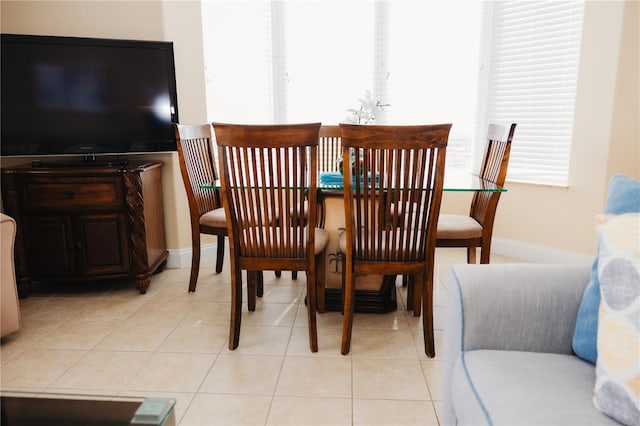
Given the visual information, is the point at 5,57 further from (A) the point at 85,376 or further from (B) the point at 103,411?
(B) the point at 103,411

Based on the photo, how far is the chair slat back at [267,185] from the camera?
6.66 ft

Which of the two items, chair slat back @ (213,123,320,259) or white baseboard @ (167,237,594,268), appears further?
white baseboard @ (167,237,594,268)

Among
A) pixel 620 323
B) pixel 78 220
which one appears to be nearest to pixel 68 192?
pixel 78 220

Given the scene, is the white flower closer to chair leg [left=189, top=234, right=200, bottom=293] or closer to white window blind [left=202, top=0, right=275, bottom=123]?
chair leg [left=189, top=234, right=200, bottom=293]

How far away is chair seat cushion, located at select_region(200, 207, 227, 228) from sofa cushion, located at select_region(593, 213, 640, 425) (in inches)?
85.7

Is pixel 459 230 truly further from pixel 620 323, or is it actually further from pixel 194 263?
pixel 194 263

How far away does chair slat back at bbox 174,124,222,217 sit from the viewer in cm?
287

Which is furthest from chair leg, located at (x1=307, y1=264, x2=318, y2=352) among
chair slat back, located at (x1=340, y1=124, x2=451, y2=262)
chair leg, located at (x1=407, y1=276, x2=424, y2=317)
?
chair leg, located at (x1=407, y1=276, x2=424, y2=317)

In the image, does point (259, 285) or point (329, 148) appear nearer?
point (259, 285)

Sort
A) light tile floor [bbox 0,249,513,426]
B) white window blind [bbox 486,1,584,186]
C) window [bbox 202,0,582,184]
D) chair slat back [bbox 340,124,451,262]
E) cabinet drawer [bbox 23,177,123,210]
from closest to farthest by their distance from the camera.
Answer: light tile floor [bbox 0,249,513,426], chair slat back [bbox 340,124,451,262], cabinet drawer [bbox 23,177,123,210], white window blind [bbox 486,1,584,186], window [bbox 202,0,582,184]

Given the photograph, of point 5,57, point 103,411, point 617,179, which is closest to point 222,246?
point 5,57

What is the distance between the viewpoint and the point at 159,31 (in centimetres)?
321

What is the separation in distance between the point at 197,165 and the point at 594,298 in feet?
8.21

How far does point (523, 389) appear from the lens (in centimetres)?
108
